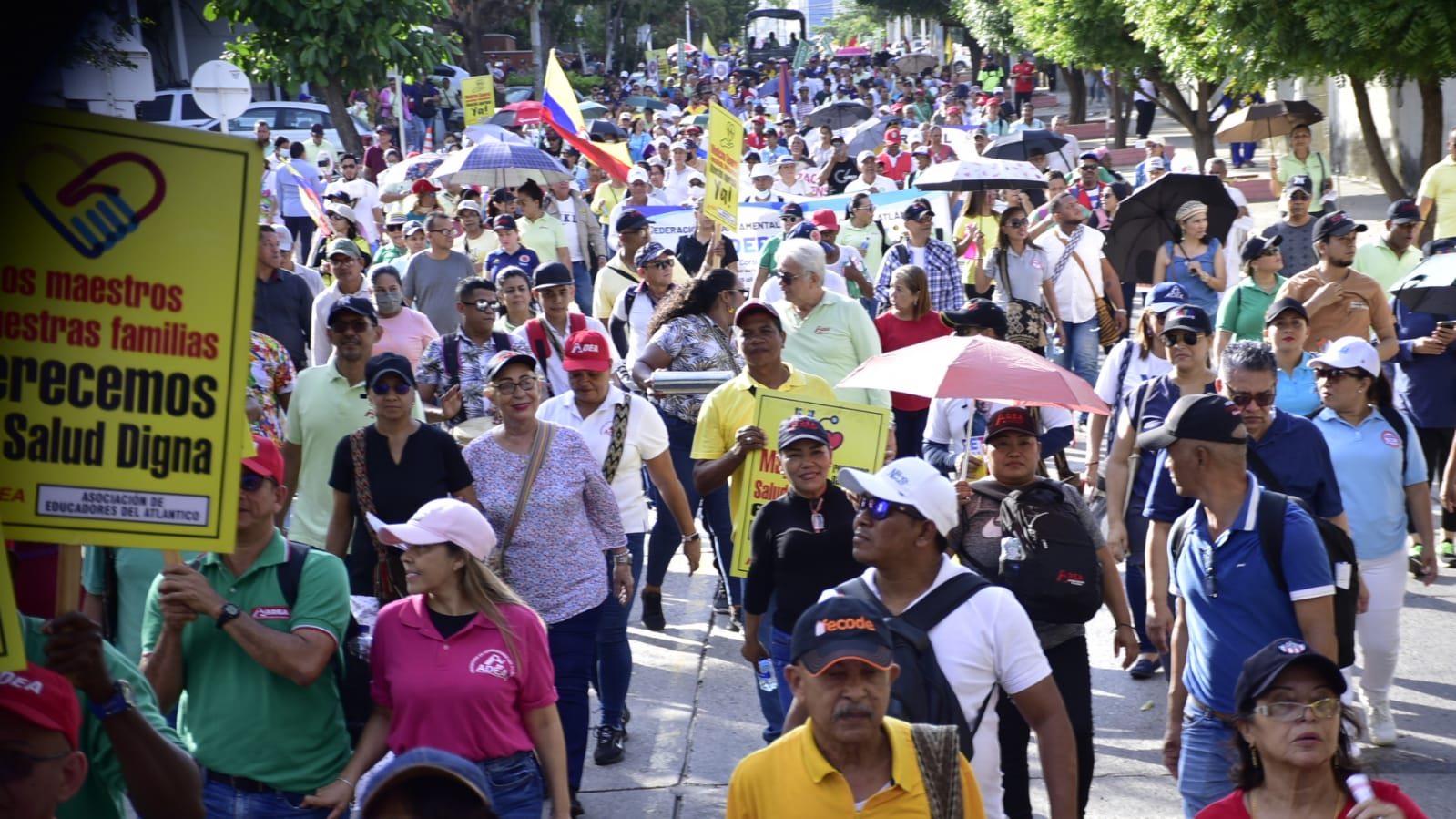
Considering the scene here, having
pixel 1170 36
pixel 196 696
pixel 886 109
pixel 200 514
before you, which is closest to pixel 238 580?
pixel 196 696

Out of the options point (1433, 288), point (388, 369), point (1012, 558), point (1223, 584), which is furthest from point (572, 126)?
point (1223, 584)

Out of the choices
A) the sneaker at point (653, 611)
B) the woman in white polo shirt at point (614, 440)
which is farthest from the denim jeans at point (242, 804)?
the sneaker at point (653, 611)

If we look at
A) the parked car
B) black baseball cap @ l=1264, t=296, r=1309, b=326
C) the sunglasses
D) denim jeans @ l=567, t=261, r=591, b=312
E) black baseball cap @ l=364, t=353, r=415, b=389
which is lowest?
black baseball cap @ l=364, t=353, r=415, b=389

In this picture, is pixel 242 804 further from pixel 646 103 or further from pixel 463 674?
pixel 646 103

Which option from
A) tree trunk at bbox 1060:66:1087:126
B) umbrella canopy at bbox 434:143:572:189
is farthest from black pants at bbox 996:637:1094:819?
tree trunk at bbox 1060:66:1087:126

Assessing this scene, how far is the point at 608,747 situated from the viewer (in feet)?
23.9

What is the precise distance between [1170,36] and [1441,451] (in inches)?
382

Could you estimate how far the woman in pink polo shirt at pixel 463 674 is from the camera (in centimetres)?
491

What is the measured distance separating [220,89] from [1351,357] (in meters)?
13.8

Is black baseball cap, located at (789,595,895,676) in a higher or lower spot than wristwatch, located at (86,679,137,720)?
higher

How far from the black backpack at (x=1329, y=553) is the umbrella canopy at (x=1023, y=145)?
18498 mm

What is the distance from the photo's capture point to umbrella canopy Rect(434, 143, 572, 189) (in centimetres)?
1733

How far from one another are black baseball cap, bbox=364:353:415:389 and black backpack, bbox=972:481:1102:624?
96.6 inches

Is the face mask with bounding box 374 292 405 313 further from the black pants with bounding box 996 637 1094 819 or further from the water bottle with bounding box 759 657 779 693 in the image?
the black pants with bounding box 996 637 1094 819
